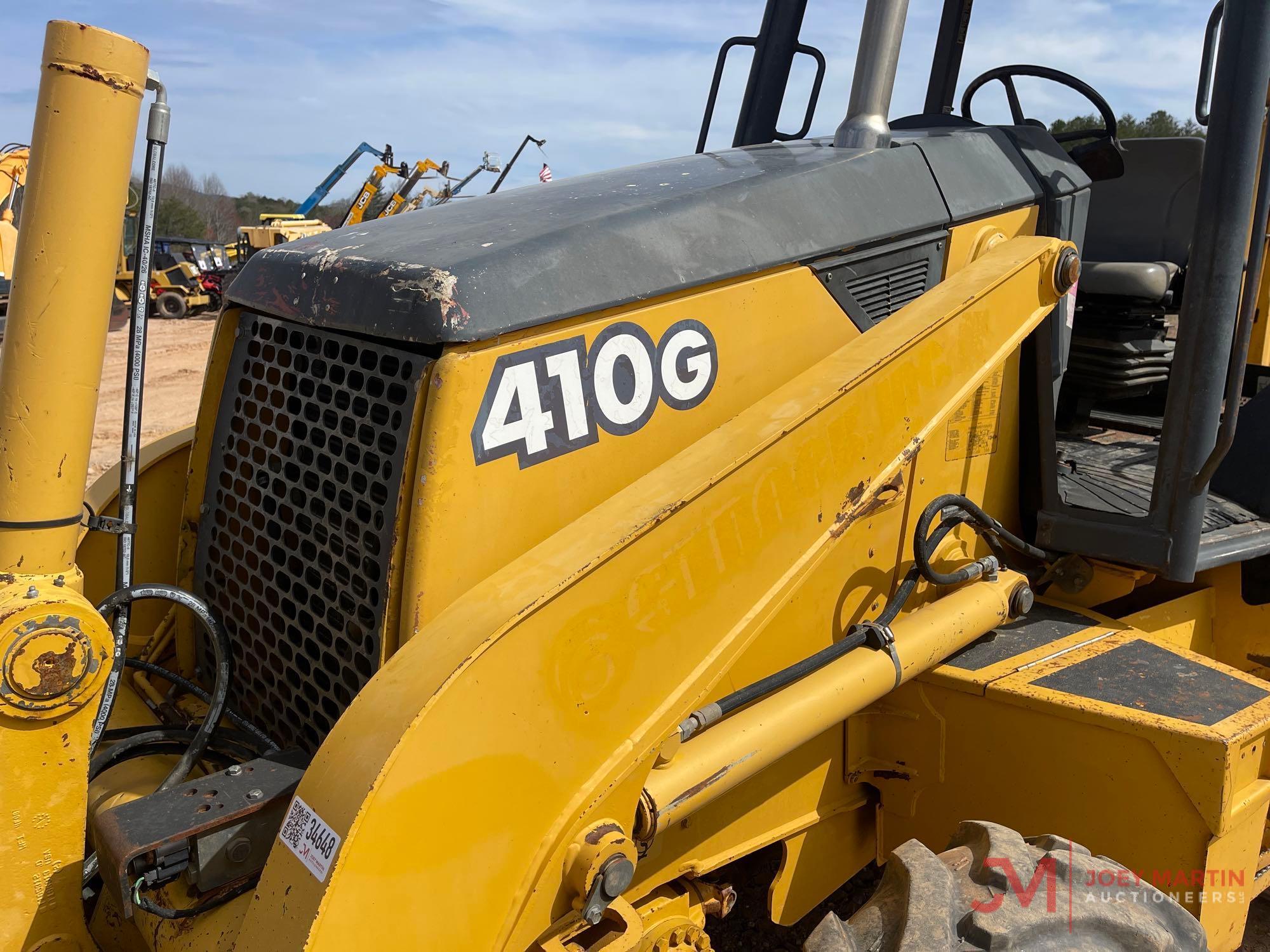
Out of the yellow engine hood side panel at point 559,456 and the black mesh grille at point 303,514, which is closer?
the yellow engine hood side panel at point 559,456

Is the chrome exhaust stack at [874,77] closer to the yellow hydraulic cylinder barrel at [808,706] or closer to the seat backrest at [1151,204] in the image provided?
the yellow hydraulic cylinder barrel at [808,706]

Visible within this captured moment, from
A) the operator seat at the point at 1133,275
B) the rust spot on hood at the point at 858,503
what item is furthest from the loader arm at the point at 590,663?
the operator seat at the point at 1133,275

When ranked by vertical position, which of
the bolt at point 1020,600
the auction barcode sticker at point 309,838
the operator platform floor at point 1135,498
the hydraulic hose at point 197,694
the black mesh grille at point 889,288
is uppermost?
the black mesh grille at point 889,288

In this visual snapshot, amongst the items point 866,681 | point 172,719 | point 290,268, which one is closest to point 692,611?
point 866,681

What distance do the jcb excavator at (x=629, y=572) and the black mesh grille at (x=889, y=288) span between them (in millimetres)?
11

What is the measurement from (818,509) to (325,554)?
0.85m

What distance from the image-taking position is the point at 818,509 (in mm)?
1716

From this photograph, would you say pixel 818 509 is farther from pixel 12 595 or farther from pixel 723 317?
pixel 12 595

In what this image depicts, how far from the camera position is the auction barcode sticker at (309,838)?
48.0 inches

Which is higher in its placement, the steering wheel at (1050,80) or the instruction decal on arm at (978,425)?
the steering wheel at (1050,80)

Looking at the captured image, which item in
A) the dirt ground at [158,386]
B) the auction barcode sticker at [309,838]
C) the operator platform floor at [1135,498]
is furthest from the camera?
the dirt ground at [158,386]

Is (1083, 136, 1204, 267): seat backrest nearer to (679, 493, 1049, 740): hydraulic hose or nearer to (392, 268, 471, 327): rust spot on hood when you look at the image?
(679, 493, 1049, 740): hydraulic hose

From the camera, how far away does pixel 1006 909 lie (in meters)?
1.63

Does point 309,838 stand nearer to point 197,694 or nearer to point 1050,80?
point 197,694
